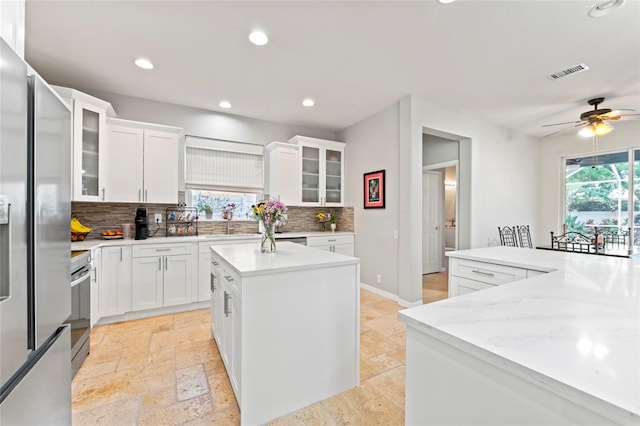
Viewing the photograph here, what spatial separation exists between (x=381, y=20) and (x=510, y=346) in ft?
7.99

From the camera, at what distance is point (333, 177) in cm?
503

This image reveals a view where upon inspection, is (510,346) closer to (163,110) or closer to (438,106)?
(438,106)

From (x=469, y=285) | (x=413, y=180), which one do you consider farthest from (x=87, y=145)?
(x=469, y=285)

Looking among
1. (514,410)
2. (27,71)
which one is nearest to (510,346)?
(514,410)

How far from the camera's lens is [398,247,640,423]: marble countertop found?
552 millimetres

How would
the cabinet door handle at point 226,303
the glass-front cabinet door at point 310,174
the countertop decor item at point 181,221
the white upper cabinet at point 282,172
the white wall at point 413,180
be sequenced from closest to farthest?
the cabinet door handle at point 226,303, the white wall at point 413,180, the countertop decor item at point 181,221, the white upper cabinet at point 282,172, the glass-front cabinet door at point 310,174

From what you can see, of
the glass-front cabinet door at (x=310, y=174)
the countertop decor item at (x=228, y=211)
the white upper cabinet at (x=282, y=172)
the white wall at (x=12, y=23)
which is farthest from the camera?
the glass-front cabinet door at (x=310, y=174)

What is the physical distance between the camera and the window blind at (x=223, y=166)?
4129mm

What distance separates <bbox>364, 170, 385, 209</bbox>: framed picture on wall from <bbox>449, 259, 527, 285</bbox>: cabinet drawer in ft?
6.88

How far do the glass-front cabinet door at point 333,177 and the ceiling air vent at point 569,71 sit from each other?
305 centimetres

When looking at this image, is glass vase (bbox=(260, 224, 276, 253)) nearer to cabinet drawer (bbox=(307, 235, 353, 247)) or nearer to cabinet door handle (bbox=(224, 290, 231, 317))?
cabinet door handle (bbox=(224, 290, 231, 317))

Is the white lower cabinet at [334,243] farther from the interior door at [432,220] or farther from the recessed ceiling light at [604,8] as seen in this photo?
the recessed ceiling light at [604,8]

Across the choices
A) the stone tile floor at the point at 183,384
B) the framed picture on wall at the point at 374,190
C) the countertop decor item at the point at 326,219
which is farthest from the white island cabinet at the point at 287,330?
the countertop decor item at the point at 326,219

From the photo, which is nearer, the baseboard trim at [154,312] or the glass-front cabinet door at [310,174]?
the baseboard trim at [154,312]
